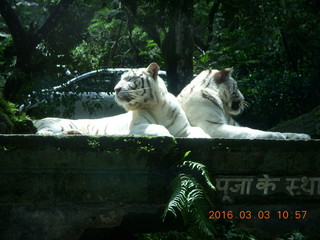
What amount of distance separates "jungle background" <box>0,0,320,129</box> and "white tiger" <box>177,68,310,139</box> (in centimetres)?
236

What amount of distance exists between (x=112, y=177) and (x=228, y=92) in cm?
227

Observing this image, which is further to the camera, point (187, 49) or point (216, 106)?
point (187, 49)

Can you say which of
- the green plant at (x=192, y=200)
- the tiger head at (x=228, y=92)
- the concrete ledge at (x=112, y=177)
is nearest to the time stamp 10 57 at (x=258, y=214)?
the concrete ledge at (x=112, y=177)

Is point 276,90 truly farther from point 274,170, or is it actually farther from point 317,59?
point 274,170

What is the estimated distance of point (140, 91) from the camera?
505 centimetres

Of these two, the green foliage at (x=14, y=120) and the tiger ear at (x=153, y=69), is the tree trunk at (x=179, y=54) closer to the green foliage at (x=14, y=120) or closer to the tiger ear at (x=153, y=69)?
the tiger ear at (x=153, y=69)

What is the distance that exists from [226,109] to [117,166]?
2.21 meters

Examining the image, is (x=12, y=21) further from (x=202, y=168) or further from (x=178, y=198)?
(x=178, y=198)

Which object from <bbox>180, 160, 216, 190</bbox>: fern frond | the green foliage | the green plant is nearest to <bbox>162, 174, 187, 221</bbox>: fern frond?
the green plant

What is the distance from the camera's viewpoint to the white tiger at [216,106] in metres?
5.27

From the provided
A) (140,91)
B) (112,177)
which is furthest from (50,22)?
(112,177)

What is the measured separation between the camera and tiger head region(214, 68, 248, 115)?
5773mm

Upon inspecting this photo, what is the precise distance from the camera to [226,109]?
230 inches

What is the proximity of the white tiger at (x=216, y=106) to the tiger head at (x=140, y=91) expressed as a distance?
50 centimetres
